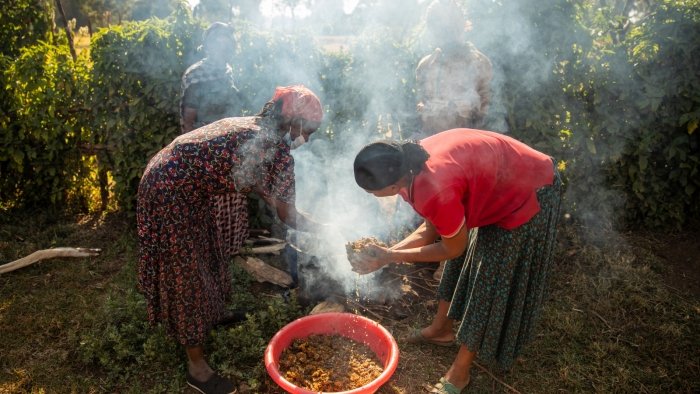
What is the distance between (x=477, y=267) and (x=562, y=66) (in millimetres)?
3258

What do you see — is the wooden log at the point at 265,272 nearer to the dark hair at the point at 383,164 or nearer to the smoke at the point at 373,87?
the smoke at the point at 373,87

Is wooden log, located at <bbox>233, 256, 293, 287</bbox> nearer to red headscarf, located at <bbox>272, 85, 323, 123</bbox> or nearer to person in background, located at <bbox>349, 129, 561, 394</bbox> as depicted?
person in background, located at <bbox>349, 129, 561, 394</bbox>

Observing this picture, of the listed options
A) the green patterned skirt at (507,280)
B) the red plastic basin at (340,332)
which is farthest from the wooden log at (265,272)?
the green patterned skirt at (507,280)

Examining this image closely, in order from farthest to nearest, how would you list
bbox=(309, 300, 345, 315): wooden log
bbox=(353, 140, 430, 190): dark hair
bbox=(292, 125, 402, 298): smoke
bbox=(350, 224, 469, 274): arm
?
bbox=(292, 125, 402, 298): smoke, bbox=(309, 300, 345, 315): wooden log, bbox=(350, 224, 469, 274): arm, bbox=(353, 140, 430, 190): dark hair

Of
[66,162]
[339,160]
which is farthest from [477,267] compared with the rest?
[66,162]

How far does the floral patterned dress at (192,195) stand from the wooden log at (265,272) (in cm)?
128

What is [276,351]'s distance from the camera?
10.0ft

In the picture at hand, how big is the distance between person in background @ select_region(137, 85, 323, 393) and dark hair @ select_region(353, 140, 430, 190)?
0.67 meters

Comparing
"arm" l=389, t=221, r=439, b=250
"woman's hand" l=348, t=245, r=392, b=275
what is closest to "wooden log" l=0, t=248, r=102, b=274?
"woman's hand" l=348, t=245, r=392, b=275

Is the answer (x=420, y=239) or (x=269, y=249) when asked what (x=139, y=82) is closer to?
(x=269, y=249)

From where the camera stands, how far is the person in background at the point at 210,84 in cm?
438

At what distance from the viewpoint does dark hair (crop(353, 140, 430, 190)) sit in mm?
2205

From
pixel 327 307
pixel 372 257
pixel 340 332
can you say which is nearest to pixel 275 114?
pixel 372 257

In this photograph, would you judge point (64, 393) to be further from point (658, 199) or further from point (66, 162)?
point (658, 199)
